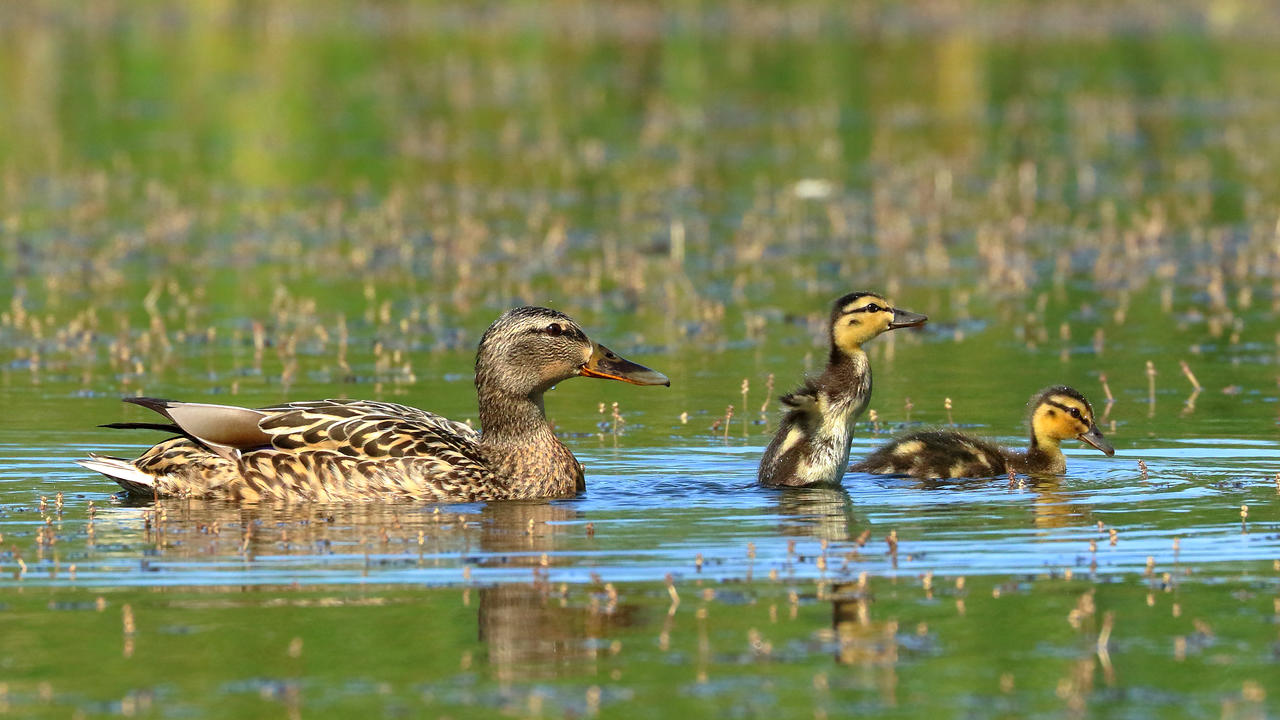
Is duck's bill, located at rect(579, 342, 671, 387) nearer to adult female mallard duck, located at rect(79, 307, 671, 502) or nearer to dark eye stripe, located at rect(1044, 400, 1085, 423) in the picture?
adult female mallard duck, located at rect(79, 307, 671, 502)

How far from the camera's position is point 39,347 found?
1585 cm

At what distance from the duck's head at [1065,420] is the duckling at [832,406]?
81cm

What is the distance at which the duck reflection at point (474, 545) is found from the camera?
781 centimetres

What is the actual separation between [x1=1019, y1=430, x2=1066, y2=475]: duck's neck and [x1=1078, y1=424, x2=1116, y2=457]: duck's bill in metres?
0.14

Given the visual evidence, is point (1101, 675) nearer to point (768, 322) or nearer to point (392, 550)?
point (392, 550)

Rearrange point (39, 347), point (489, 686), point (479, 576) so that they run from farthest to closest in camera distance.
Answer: point (39, 347) < point (479, 576) < point (489, 686)

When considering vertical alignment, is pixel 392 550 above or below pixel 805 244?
below

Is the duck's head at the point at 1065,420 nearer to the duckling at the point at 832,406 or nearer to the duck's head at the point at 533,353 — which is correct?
the duckling at the point at 832,406

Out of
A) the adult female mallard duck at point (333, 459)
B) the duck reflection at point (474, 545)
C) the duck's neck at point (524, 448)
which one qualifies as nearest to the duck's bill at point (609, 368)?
the adult female mallard duck at point (333, 459)

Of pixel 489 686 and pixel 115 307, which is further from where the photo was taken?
pixel 115 307

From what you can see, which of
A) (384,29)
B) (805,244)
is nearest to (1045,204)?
(805,244)

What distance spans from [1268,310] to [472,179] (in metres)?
10.8

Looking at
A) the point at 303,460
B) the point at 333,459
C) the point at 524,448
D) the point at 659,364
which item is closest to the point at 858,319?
the point at 524,448

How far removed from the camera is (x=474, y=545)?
9.66 meters
